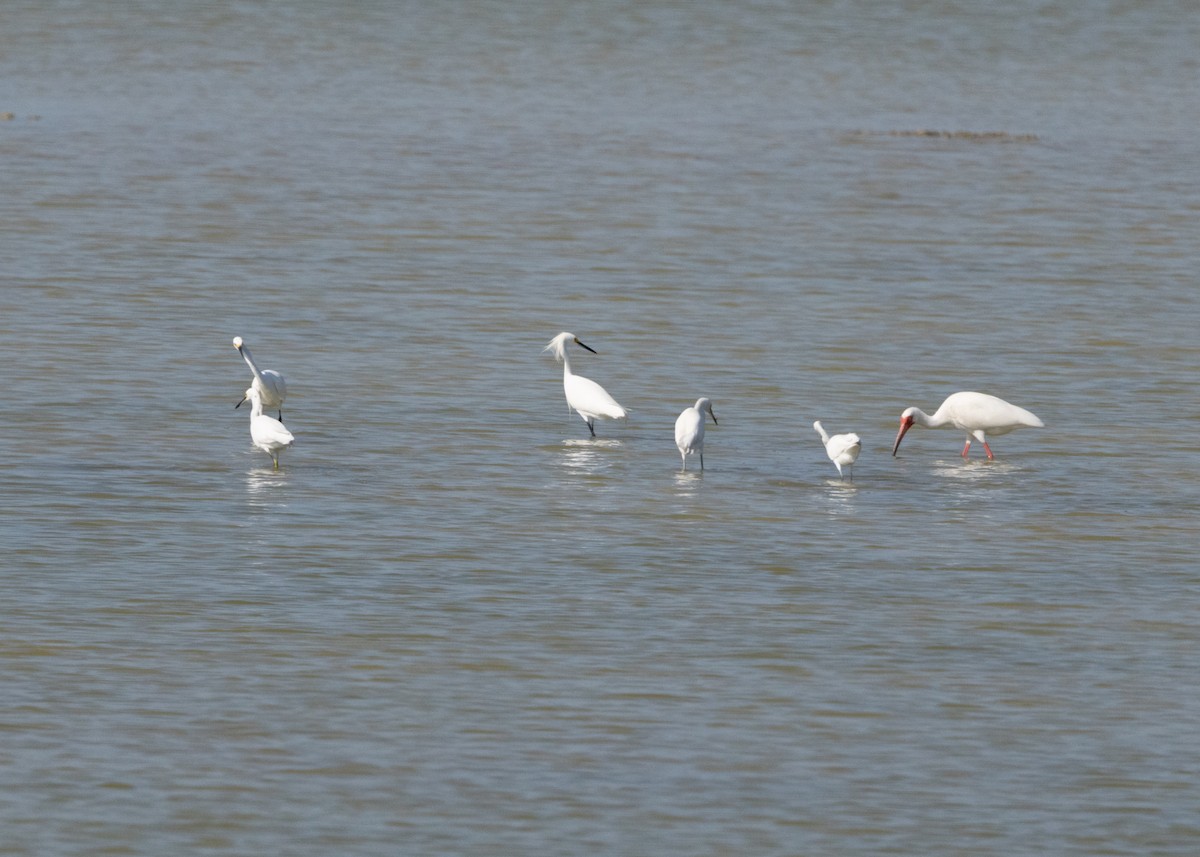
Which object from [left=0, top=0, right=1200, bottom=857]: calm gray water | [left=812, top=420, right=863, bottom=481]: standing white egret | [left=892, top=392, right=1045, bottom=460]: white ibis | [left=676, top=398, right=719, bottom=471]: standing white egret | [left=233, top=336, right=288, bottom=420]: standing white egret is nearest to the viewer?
[left=0, top=0, right=1200, bottom=857]: calm gray water

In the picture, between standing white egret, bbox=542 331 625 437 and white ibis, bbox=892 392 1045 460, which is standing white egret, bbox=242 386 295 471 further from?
white ibis, bbox=892 392 1045 460

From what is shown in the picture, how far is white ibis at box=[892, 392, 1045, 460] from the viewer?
50.5 ft

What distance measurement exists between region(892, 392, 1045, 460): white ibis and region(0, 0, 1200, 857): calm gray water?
272mm

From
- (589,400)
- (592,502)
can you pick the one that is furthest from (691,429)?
(589,400)

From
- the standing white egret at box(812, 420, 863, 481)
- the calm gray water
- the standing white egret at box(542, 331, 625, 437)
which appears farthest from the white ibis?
the standing white egret at box(542, 331, 625, 437)

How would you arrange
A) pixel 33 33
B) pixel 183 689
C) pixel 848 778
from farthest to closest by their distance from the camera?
pixel 33 33, pixel 183 689, pixel 848 778

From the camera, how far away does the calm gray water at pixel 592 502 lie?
Result: 30.6 feet

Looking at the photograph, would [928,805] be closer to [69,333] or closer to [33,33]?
[69,333]

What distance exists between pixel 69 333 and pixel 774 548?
25.9ft

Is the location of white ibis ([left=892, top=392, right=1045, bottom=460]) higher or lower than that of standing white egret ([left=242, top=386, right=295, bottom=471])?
higher

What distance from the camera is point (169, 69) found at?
40750 mm

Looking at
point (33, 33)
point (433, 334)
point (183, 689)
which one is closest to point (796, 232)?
point (433, 334)

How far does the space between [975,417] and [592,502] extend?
2.84m

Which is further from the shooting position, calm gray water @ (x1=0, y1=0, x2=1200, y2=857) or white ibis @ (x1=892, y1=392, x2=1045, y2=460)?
white ibis @ (x1=892, y1=392, x2=1045, y2=460)
